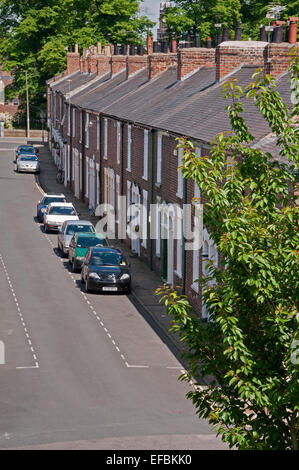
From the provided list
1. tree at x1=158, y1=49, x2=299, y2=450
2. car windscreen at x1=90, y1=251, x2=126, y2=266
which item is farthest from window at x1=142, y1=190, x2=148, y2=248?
tree at x1=158, y1=49, x2=299, y2=450

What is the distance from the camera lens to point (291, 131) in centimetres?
1107

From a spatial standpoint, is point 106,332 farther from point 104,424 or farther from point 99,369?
point 104,424

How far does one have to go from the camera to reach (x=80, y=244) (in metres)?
36.3

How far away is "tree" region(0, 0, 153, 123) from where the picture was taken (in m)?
93.2

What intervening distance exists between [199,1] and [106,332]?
65.3m

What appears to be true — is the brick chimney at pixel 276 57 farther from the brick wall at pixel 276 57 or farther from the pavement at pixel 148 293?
the pavement at pixel 148 293

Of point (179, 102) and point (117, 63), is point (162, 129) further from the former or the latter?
point (117, 63)

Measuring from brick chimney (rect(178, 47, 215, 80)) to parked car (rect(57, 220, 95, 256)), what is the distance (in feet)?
27.6

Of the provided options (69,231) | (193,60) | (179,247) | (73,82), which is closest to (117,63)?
(73,82)

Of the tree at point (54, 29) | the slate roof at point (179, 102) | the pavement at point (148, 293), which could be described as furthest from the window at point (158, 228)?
the tree at point (54, 29)

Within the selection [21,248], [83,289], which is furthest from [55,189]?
[83,289]

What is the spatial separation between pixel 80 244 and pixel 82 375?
1468cm

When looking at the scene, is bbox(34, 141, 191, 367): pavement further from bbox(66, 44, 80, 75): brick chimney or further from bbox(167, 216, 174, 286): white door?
bbox(66, 44, 80, 75): brick chimney

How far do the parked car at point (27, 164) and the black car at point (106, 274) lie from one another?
130ft
